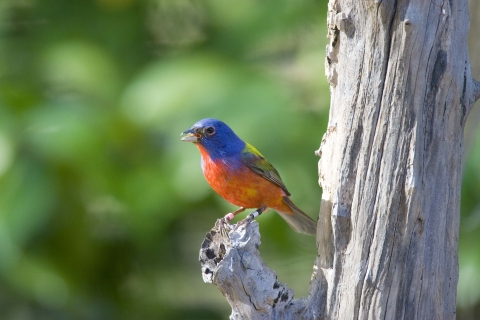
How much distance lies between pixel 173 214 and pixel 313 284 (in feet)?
11.0

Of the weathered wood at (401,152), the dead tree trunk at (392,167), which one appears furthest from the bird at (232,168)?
the weathered wood at (401,152)

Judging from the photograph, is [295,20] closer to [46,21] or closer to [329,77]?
[46,21]

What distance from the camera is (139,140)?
7371 mm

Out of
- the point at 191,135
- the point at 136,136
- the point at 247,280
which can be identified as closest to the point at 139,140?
the point at 136,136

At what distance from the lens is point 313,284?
3879mm

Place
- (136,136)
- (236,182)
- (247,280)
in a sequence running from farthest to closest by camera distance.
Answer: (136,136) → (236,182) → (247,280)

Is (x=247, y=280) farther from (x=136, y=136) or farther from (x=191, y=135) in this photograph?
(x=136, y=136)

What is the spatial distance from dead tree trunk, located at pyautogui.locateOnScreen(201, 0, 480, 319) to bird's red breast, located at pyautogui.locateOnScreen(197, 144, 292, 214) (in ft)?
4.60

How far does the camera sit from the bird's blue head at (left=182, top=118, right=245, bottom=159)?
5082 millimetres

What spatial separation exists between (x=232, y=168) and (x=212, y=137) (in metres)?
0.29

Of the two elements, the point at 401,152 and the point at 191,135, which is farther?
the point at 191,135

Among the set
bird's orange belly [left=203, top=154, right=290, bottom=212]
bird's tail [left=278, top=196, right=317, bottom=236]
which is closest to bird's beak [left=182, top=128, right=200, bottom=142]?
bird's orange belly [left=203, top=154, right=290, bottom=212]

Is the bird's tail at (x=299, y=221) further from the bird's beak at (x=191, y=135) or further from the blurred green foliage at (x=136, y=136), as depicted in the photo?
the bird's beak at (x=191, y=135)

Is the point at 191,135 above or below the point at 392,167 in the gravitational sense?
above
